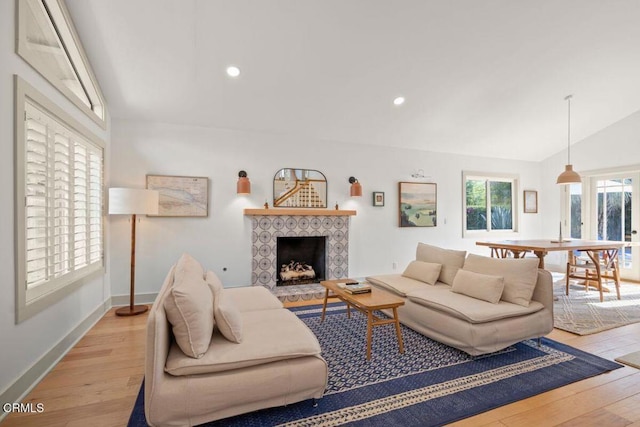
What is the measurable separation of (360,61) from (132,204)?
308 cm

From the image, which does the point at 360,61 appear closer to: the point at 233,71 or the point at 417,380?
the point at 233,71

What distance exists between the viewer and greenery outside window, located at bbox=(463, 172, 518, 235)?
6.37 metres

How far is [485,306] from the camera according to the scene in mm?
2734

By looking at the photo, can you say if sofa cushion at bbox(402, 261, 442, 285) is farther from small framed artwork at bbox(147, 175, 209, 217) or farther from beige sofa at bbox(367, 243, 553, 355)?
small framed artwork at bbox(147, 175, 209, 217)

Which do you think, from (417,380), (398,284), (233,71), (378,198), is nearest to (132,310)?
(233,71)

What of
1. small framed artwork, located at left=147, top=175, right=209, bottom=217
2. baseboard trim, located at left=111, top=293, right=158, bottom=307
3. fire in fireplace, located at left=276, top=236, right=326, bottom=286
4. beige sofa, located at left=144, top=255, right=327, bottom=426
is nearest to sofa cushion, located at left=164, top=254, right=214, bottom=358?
beige sofa, located at left=144, top=255, right=327, bottom=426

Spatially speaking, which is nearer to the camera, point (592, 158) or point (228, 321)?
point (228, 321)

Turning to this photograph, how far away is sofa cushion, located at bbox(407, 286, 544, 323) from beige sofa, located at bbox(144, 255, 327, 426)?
1381mm

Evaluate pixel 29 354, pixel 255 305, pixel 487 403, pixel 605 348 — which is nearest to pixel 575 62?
pixel 605 348

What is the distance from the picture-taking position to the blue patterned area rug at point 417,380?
1.90 meters

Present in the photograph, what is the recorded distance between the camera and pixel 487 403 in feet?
6.68

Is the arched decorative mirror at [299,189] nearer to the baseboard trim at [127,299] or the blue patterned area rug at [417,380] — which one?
the baseboard trim at [127,299]

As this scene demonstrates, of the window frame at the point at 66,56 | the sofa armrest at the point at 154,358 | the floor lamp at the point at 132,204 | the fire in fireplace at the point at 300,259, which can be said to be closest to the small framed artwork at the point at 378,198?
the fire in fireplace at the point at 300,259

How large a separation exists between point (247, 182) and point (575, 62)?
4569 mm
